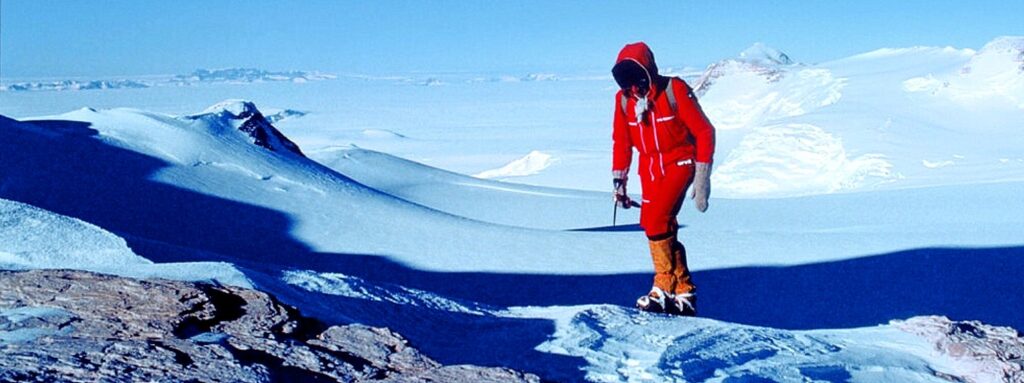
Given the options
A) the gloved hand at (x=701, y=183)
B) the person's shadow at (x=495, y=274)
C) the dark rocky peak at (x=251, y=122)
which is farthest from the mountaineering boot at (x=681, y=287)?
the dark rocky peak at (x=251, y=122)

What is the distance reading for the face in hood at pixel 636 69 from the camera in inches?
121

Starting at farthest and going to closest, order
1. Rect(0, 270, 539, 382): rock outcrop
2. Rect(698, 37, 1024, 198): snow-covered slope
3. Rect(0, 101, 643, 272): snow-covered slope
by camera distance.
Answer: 1. Rect(698, 37, 1024, 198): snow-covered slope
2. Rect(0, 101, 643, 272): snow-covered slope
3. Rect(0, 270, 539, 382): rock outcrop

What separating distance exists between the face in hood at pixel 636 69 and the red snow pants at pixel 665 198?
0.31 metres

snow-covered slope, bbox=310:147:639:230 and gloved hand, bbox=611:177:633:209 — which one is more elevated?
gloved hand, bbox=611:177:633:209

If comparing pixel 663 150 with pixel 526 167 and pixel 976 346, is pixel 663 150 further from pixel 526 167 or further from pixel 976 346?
pixel 526 167

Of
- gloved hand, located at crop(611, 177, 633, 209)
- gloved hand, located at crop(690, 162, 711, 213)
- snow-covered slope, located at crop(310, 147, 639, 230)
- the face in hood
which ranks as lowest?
snow-covered slope, located at crop(310, 147, 639, 230)

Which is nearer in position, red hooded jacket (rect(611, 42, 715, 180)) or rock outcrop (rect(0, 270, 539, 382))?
rock outcrop (rect(0, 270, 539, 382))

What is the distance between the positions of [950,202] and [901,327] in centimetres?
587

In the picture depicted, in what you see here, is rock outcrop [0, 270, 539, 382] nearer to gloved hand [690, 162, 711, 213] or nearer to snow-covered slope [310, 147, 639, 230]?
gloved hand [690, 162, 711, 213]

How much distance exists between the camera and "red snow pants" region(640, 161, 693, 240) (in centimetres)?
320

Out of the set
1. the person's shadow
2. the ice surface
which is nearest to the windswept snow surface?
the person's shadow

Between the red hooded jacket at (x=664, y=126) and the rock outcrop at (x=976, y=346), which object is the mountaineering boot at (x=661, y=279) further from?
the rock outcrop at (x=976, y=346)

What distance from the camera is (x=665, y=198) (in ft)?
10.6

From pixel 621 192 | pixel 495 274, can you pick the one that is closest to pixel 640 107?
pixel 621 192
